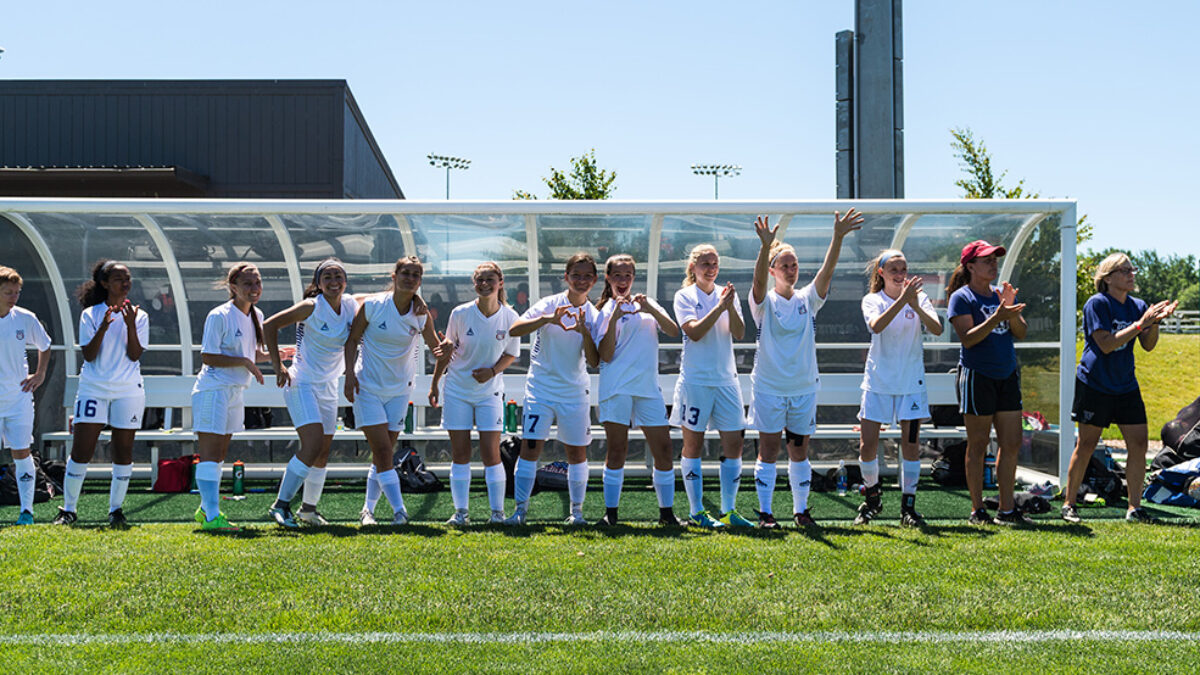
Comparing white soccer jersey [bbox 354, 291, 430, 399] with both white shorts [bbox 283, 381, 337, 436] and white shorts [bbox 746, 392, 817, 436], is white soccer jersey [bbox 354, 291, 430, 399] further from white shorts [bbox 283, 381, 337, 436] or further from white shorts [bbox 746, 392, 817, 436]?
white shorts [bbox 746, 392, 817, 436]

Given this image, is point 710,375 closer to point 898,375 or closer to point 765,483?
point 765,483

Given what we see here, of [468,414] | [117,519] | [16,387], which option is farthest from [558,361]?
[16,387]

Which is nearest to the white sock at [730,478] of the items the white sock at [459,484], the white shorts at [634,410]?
the white shorts at [634,410]

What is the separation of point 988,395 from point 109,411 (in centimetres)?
596

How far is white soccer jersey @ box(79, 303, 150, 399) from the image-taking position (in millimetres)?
6559

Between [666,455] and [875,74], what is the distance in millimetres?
5649

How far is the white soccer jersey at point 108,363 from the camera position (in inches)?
258

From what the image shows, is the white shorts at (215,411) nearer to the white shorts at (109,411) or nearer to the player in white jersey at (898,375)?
the white shorts at (109,411)

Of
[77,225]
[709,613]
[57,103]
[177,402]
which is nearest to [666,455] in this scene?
[709,613]

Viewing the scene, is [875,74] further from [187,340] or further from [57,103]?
[57,103]

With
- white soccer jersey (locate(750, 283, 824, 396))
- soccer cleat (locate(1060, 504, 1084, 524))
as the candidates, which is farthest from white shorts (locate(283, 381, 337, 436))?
soccer cleat (locate(1060, 504, 1084, 524))

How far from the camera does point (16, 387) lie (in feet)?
21.8

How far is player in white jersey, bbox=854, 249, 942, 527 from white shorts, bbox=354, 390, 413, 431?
10.3 ft

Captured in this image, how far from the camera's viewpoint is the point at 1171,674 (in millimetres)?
3410
